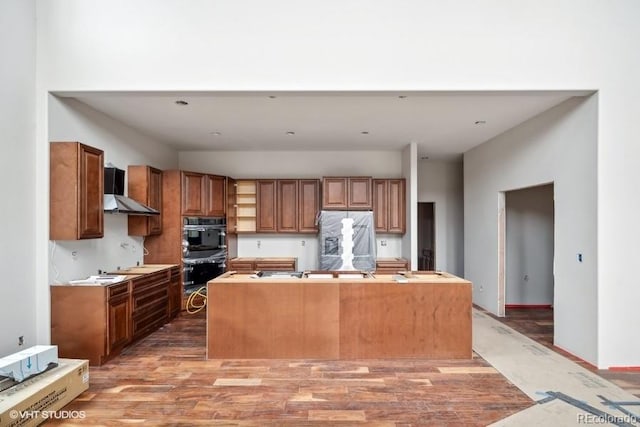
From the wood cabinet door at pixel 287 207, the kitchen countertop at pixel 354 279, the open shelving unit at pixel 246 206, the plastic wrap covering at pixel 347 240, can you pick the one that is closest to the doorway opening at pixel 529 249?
the plastic wrap covering at pixel 347 240

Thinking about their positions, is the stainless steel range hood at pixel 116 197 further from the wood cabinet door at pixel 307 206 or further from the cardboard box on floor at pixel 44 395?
the wood cabinet door at pixel 307 206

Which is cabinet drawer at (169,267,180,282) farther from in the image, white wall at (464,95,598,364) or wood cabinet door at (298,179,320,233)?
white wall at (464,95,598,364)

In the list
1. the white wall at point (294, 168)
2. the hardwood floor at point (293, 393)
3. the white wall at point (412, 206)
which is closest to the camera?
the hardwood floor at point (293, 393)

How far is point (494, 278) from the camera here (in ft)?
16.5

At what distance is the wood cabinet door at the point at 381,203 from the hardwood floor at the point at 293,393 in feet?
8.98

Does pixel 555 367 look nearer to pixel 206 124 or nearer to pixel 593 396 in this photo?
pixel 593 396

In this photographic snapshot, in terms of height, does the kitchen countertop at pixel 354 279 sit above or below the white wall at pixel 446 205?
below

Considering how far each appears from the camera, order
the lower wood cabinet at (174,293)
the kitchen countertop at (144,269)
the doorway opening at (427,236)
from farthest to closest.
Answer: the doorway opening at (427,236) < the lower wood cabinet at (174,293) < the kitchen countertop at (144,269)

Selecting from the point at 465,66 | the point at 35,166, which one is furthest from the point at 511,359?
the point at 35,166

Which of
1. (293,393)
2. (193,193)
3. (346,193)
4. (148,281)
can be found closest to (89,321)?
(148,281)

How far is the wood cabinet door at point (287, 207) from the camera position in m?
5.85

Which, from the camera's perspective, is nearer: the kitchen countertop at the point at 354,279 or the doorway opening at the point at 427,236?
the kitchen countertop at the point at 354,279

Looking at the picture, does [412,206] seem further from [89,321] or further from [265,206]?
[89,321]

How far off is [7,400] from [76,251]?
168 cm
